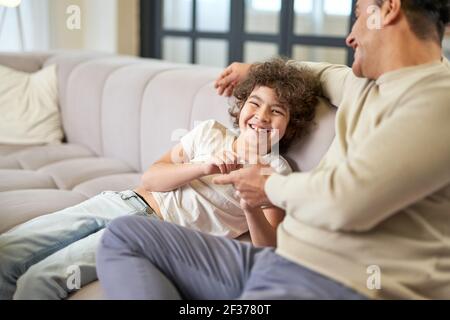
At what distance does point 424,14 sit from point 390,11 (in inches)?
3.0

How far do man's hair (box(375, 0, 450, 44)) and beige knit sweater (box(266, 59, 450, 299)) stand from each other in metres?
0.08

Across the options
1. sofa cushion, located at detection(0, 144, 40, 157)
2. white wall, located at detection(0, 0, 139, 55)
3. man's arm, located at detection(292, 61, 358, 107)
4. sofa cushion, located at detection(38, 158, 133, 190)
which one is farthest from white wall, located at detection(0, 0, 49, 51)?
man's arm, located at detection(292, 61, 358, 107)

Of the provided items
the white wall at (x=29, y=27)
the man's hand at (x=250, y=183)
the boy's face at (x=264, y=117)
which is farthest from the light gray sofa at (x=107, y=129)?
the white wall at (x=29, y=27)

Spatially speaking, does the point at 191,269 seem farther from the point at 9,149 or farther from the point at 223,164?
the point at 9,149

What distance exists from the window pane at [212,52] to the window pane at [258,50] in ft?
0.58

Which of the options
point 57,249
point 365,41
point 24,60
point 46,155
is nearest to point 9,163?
point 46,155

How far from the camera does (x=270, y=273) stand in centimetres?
108

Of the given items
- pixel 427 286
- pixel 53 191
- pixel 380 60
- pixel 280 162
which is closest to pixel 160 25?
pixel 53 191

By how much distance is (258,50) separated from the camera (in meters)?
3.56

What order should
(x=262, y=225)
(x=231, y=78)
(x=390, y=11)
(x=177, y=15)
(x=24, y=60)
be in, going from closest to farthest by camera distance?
1. (x=390, y=11)
2. (x=262, y=225)
3. (x=231, y=78)
4. (x=24, y=60)
5. (x=177, y=15)

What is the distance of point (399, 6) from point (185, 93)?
42.6 inches

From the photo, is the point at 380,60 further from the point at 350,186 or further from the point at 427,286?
the point at 427,286

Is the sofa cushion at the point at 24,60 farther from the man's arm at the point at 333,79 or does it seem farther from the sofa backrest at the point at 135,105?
the man's arm at the point at 333,79

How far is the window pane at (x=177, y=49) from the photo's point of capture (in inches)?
156
